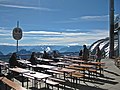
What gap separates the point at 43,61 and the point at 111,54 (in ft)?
44.2

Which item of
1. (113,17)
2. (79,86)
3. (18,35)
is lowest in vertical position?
(79,86)

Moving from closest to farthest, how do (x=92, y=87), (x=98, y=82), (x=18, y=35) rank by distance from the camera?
Answer: (x=92, y=87) < (x=98, y=82) < (x=18, y=35)

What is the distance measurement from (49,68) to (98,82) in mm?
2726

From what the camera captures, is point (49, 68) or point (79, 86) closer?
point (79, 86)

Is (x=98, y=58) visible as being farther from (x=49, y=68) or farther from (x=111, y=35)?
(x=111, y=35)

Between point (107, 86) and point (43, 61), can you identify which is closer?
point (107, 86)

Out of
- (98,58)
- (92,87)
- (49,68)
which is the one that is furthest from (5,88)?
(98,58)

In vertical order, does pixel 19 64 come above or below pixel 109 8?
below

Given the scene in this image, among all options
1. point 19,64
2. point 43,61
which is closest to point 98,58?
point 43,61

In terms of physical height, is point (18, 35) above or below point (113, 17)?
below

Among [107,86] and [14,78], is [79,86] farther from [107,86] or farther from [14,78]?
[14,78]

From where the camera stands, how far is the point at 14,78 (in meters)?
13.8

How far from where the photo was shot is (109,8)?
1126 inches

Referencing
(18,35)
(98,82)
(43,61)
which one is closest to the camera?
(98,82)
